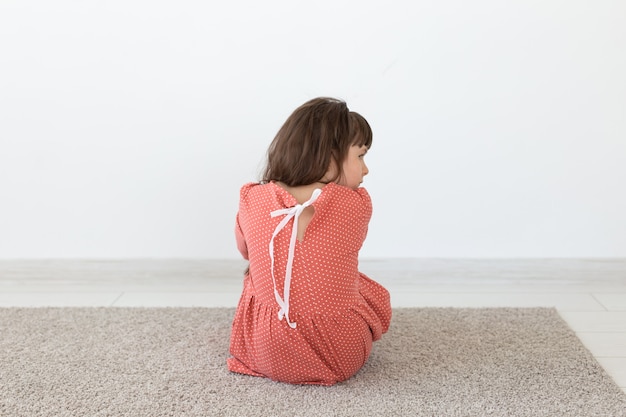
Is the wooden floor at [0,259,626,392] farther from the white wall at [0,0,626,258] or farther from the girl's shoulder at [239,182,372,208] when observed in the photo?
the girl's shoulder at [239,182,372,208]

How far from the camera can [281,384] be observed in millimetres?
1524

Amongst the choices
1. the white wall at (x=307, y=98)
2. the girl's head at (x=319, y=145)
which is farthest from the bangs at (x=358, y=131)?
the white wall at (x=307, y=98)

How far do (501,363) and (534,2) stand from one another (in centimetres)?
104

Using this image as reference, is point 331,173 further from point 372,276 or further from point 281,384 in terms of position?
point 372,276

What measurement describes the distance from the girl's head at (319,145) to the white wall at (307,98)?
0.62 meters

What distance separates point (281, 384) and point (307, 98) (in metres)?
0.92

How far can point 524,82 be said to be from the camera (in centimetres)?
215

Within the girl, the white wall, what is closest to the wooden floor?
the white wall

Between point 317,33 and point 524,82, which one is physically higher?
point 317,33

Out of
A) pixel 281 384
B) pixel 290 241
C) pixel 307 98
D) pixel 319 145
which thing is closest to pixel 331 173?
pixel 319 145

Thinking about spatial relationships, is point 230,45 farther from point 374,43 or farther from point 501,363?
point 501,363

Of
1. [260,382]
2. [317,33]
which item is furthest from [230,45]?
[260,382]

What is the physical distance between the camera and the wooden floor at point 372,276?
2.14 metres

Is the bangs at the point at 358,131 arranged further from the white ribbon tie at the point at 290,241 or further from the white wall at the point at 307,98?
the white wall at the point at 307,98
